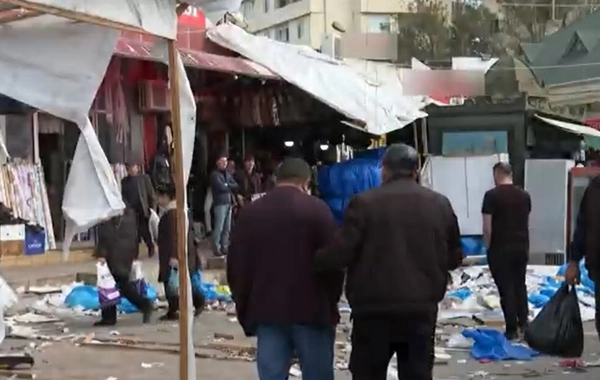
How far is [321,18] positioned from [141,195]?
118 feet

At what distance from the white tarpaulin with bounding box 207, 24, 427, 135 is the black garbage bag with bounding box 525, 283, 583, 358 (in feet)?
35.8

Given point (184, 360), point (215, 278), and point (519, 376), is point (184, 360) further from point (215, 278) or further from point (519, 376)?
point (215, 278)

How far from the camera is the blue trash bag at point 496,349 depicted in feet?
32.3

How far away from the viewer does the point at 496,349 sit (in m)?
9.95

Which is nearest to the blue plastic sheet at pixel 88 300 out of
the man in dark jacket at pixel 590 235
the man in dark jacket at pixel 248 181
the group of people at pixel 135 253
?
the group of people at pixel 135 253

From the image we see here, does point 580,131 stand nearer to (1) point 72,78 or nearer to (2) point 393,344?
(1) point 72,78

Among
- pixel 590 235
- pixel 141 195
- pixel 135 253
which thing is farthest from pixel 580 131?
pixel 590 235

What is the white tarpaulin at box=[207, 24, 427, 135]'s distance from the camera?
19062mm

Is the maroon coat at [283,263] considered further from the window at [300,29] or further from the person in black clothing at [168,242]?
the window at [300,29]

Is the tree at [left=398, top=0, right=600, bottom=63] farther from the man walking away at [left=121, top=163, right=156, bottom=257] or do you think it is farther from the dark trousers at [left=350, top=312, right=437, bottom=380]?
the dark trousers at [left=350, top=312, right=437, bottom=380]

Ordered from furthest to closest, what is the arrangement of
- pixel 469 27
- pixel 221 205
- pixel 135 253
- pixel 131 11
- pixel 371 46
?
pixel 469 27 < pixel 371 46 < pixel 221 205 < pixel 135 253 < pixel 131 11

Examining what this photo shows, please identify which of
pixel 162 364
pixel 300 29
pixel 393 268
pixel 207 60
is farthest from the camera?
pixel 300 29

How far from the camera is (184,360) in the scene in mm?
6559

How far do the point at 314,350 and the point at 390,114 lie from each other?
14.0 meters
